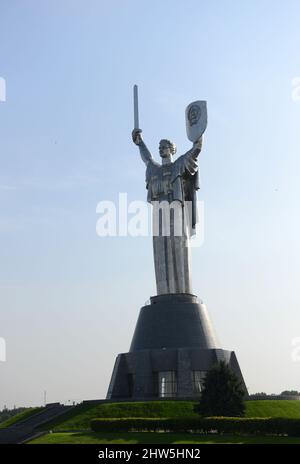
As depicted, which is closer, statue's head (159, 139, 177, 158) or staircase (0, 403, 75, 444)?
staircase (0, 403, 75, 444)

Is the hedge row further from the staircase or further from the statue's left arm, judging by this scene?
the statue's left arm

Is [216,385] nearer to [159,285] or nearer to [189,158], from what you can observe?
[159,285]

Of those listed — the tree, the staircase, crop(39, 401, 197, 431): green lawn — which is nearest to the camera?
the staircase

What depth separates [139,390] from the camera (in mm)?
34500

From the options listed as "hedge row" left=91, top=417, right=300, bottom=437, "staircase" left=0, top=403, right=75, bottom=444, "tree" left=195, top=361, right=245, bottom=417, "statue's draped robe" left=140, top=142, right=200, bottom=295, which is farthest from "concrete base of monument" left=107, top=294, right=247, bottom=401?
"hedge row" left=91, top=417, right=300, bottom=437

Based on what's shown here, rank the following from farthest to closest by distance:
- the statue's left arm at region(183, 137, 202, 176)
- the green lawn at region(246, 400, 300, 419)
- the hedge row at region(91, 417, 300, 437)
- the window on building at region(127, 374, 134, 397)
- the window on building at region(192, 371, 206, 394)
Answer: the statue's left arm at region(183, 137, 202, 176) → the window on building at region(127, 374, 134, 397) → the window on building at region(192, 371, 206, 394) → the green lawn at region(246, 400, 300, 419) → the hedge row at region(91, 417, 300, 437)

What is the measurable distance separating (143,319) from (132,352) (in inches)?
96.1

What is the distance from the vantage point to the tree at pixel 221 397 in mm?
25391

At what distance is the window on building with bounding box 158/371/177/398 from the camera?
3494cm

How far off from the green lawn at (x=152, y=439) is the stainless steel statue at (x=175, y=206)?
53.9 ft

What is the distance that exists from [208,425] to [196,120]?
21.6 metres

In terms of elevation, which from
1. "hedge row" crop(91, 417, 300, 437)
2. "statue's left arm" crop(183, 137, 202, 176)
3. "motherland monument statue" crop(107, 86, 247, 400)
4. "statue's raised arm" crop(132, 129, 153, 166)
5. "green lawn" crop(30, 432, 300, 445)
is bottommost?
"green lawn" crop(30, 432, 300, 445)

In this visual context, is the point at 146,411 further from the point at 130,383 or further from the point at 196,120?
the point at 196,120
